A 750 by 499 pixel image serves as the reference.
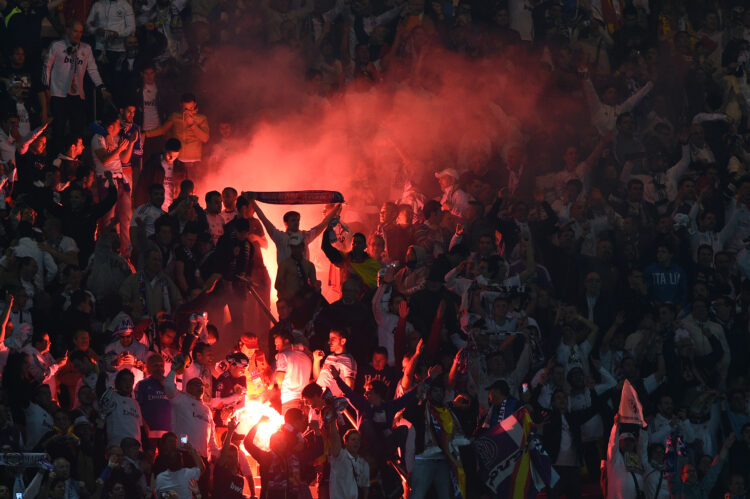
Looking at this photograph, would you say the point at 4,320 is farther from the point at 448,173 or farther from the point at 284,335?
the point at 448,173

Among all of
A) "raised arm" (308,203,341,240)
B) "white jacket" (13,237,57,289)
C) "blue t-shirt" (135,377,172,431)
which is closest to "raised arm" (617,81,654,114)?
"raised arm" (308,203,341,240)

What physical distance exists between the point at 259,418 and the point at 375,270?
3.16m

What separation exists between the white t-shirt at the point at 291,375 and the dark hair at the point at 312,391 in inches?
14.0

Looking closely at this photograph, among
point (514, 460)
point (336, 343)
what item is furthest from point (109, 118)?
point (514, 460)

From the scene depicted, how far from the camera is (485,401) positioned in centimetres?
1625

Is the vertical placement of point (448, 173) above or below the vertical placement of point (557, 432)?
above

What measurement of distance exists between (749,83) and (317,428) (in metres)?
10.4

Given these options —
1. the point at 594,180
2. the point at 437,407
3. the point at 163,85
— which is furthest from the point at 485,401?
the point at 163,85

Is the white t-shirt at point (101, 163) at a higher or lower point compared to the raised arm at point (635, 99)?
lower

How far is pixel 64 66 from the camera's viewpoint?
61.9 ft

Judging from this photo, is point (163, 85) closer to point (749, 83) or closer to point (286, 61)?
point (286, 61)

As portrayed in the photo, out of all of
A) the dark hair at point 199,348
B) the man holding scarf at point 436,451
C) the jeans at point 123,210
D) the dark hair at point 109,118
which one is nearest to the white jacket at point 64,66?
the dark hair at point 109,118

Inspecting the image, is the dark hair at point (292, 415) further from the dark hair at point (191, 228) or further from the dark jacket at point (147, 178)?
the dark jacket at point (147, 178)

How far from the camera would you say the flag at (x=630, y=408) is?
15.7 m
